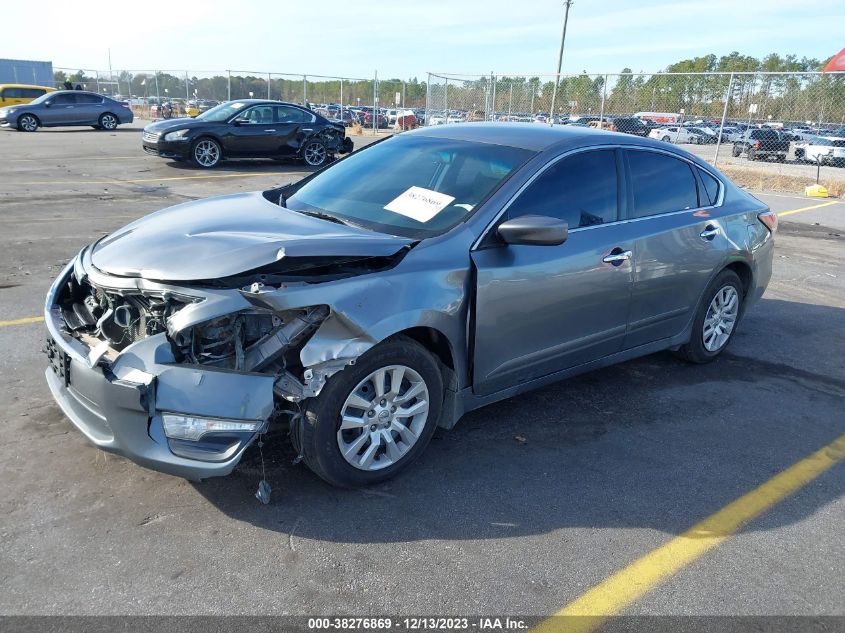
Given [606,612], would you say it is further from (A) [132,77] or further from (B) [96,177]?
(A) [132,77]

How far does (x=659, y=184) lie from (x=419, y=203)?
1.85 m

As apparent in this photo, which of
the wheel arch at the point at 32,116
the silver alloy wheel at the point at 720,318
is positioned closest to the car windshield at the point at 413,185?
the silver alloy wheel at the point at 720,318

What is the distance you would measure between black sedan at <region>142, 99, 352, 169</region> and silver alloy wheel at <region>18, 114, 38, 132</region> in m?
11.5

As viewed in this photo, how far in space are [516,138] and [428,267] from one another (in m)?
1.37

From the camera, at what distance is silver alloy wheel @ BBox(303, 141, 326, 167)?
678 inches

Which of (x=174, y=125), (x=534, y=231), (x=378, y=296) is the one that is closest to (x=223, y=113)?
(x=174, y=125)

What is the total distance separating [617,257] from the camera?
430 cm

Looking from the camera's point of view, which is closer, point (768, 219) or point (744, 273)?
point (744, 273)

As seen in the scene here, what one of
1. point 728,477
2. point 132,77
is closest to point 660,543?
point 728,477

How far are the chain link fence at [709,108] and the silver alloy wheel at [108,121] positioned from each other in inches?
481

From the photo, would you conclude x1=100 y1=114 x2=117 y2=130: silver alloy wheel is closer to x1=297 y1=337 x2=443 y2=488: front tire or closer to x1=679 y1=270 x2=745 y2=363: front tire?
x1=679 y1=270 x2=745 y2=363: front tire

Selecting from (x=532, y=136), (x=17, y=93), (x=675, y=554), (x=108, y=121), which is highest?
(x=17, y=93)

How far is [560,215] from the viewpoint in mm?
4102

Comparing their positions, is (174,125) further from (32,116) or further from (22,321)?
(32,116)
